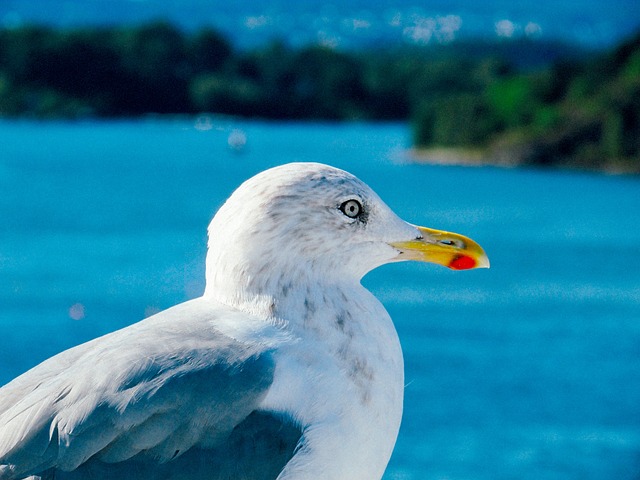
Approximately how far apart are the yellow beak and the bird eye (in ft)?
0.46

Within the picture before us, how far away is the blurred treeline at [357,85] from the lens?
6334cm

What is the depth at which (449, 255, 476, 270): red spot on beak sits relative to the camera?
2.59 meters

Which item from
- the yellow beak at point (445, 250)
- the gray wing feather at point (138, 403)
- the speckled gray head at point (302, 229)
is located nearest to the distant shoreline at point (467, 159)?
the yellow beak at point (445, 250)

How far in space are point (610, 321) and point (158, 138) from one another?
245 ft

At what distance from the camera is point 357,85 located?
6631cm

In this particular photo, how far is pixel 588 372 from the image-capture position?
19.3 metres

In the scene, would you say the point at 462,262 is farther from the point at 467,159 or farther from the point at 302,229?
the point at 467,159

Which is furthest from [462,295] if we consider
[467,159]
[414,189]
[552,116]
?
[467,159]

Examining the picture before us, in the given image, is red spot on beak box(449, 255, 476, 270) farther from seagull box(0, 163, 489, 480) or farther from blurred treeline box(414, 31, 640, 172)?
blurred treeline box(414, 31, 640, 172)

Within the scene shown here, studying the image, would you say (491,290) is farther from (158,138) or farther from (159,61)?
(158,138)

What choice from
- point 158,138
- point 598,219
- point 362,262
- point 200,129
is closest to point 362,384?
point 362,262

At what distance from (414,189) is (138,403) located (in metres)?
47.6

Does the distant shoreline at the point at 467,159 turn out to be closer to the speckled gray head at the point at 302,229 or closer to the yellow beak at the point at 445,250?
the yellow beak at the point at 445,250

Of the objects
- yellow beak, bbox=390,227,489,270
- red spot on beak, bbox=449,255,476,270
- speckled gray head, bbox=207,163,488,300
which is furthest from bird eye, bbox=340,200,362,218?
red spot on beak, bbox=449,255,476,270
